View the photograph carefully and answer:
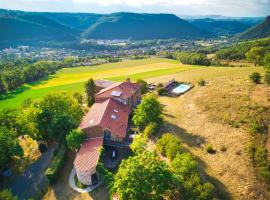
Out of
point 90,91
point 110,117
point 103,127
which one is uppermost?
point 110,117

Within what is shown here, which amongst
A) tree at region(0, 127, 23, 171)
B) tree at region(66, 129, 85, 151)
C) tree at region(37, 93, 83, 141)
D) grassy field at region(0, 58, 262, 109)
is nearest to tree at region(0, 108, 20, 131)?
tree at region(37, 93, 83, 141)

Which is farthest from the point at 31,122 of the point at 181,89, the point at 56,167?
the point at 181,89

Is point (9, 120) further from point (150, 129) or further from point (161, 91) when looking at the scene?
point (161, 91)

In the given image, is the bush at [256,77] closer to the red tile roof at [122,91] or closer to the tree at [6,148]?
the red tile roof at [122,91]

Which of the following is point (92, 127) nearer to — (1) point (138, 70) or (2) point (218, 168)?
(2) point (218, 168)

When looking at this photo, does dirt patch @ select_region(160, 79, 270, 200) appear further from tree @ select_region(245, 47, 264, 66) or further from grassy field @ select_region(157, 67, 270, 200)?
tree @ select_region(245, 47, 264, 66)

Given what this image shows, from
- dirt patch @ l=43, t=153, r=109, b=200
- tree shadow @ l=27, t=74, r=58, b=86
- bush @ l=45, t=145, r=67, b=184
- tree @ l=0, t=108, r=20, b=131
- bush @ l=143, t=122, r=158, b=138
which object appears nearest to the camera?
dirt patch @ l=43, t=153, r=109, b=200
